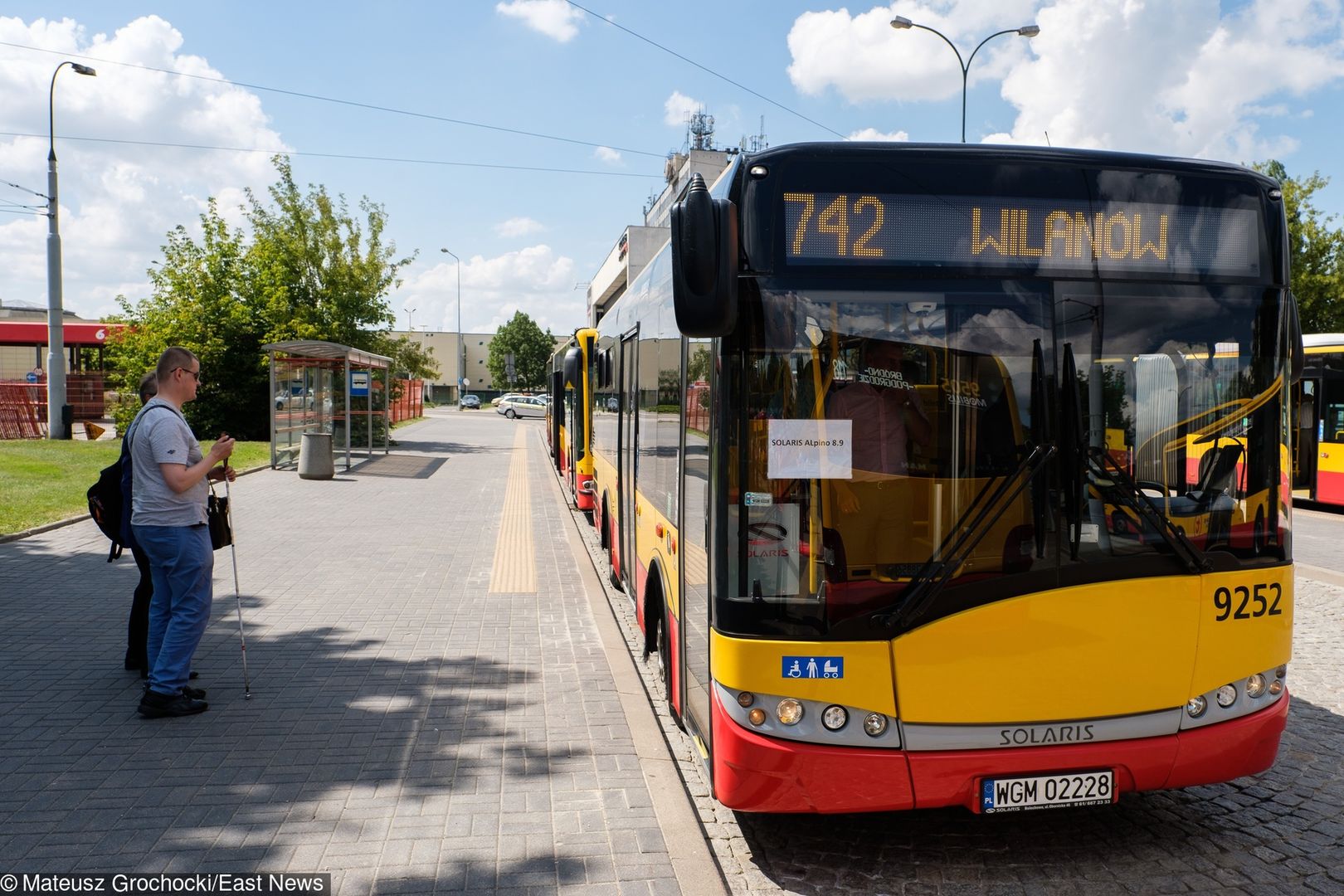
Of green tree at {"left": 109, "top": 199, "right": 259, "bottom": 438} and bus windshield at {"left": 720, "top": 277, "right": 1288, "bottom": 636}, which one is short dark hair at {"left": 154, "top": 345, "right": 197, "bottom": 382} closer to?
bus windshield at {"left": 720, "top": 277, "right": 1288, "bottom": 636}

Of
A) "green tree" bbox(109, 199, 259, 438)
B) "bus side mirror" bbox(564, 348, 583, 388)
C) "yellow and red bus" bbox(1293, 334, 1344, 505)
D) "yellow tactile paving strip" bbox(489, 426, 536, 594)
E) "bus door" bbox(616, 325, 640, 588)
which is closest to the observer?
"bus door" bbox(616, 325, 640, 588)

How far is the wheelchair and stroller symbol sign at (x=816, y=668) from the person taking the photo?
369 cm

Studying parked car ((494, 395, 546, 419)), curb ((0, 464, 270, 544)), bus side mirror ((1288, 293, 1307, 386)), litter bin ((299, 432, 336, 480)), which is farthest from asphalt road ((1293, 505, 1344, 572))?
parked car ((494, 395, 546, 419))

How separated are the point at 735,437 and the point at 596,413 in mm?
8885

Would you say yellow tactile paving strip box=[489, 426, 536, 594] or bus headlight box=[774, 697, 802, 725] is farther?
yellow tactile paving strip box=[489, 426, 536, 594]

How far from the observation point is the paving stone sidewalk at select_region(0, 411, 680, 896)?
13.0 feet

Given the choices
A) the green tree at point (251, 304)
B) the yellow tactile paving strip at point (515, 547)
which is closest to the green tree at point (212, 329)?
the green tree at point (251, 304)

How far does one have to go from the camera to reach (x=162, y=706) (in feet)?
18.3

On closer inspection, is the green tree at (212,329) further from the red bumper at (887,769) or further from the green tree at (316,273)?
the red bumper at (887,769)

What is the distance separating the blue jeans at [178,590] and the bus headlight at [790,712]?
335cm

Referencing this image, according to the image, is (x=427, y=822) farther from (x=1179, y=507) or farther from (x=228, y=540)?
(x=1179, y=507)

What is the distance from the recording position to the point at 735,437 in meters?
3.83

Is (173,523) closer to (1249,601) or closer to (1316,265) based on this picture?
(1249,601)

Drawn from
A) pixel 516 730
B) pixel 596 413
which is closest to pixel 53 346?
pixel 596 413
